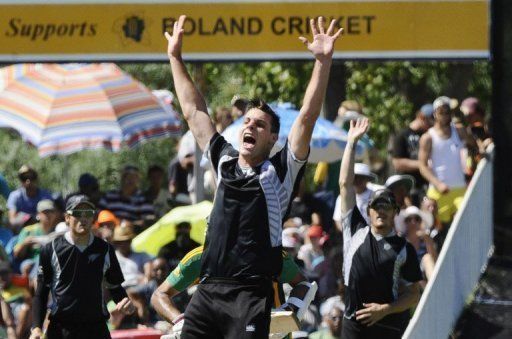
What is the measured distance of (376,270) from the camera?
37.4 feet

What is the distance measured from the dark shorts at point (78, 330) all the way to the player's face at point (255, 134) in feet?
13.2

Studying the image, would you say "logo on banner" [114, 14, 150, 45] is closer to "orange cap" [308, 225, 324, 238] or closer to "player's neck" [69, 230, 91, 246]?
"orange cap" [308, 225, 324, 238]

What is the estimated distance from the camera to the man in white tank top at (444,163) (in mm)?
15765

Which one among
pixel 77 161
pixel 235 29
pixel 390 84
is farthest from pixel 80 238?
pixel 77 161

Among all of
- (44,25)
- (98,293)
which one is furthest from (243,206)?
(44,25)

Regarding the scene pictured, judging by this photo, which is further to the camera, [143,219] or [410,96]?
[410,96]

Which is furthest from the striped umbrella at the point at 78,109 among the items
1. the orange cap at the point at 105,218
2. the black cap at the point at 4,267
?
the black cap at the point at 4,267

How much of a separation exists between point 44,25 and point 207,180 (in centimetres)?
338

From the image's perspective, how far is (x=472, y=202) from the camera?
14.8 m

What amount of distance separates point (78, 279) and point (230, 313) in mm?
3911

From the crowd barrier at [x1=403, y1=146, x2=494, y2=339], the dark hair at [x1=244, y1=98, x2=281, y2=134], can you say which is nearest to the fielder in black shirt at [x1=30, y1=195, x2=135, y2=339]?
the crowd barrier at [x1=403, y1=146, x2=494, y2=339]

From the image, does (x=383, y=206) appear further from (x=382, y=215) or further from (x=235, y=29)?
(x=235, y=29)

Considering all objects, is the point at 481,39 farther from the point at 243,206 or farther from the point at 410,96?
the point at 410,96

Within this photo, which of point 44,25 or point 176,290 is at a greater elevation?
point 44,25
